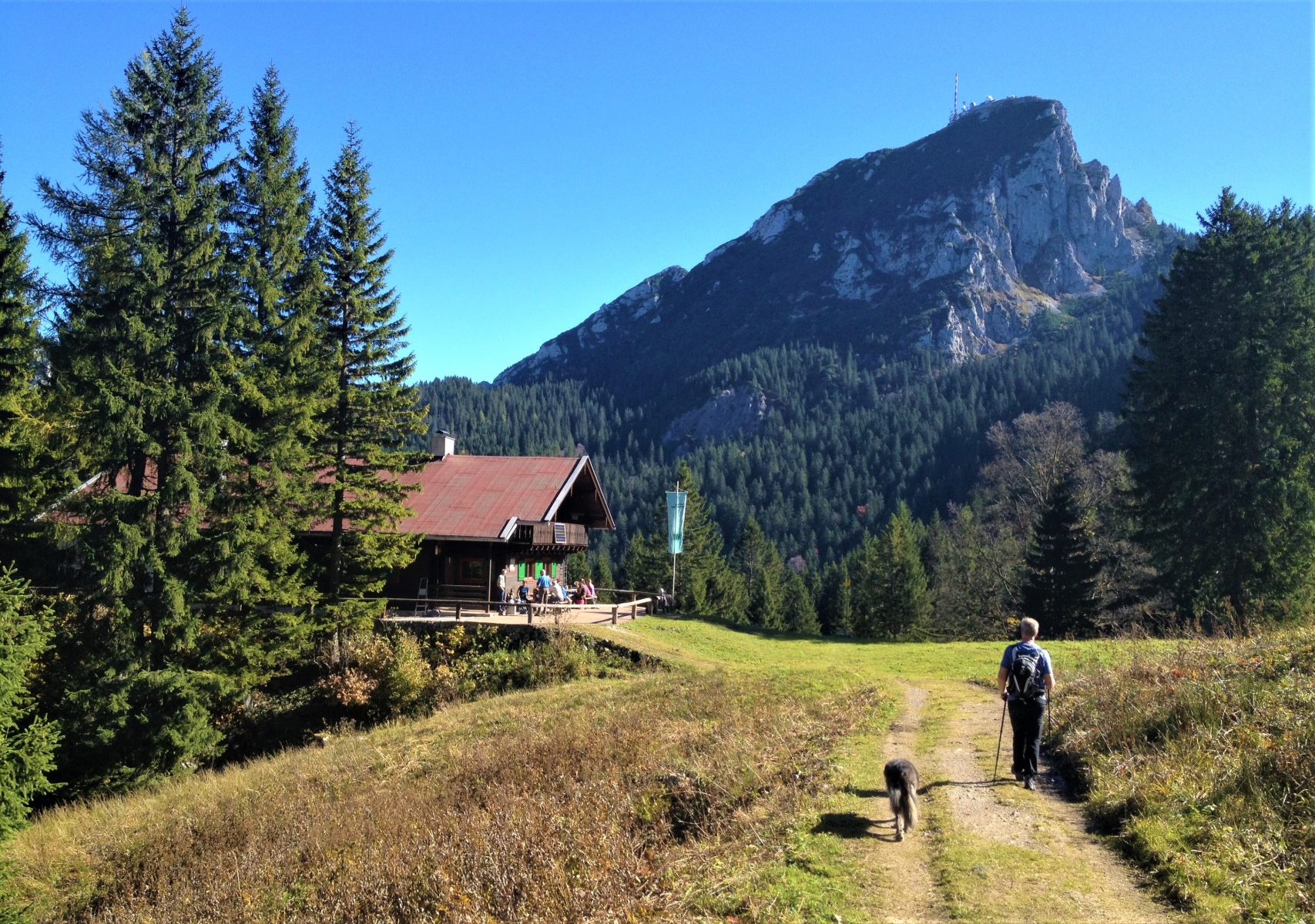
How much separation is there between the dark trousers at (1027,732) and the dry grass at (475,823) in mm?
2618

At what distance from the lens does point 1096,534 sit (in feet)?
137

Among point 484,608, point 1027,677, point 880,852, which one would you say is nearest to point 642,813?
point 880,852

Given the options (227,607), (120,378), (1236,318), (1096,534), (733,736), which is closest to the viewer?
(733,736)

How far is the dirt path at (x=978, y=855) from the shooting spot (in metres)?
6.76

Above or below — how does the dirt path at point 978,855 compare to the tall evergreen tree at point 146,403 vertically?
below

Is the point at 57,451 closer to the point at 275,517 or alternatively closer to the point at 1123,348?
the point at 275,517

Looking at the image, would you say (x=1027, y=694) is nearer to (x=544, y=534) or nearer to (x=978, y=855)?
(x=978, y=855)

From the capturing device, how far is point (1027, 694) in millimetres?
9930

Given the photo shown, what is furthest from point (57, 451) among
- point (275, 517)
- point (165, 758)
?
point (165, 758)

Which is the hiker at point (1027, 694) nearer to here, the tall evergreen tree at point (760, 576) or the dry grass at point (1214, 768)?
the dry grass at point (1214, 768)

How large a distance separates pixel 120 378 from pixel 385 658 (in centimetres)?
1069

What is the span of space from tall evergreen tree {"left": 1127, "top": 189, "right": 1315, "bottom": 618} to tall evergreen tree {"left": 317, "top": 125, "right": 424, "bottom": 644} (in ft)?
94.8

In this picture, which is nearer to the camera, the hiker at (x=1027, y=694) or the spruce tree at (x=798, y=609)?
the hiker at (x=1027, y=694)

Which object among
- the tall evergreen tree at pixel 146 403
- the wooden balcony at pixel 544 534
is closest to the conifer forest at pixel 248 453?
the tall evergreen tree at pixel 146 403
